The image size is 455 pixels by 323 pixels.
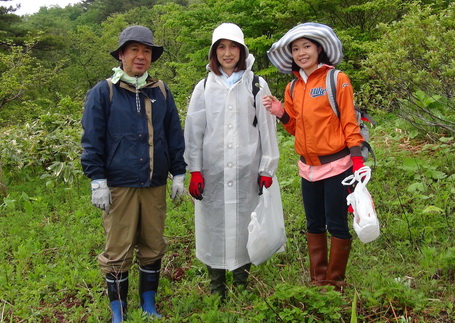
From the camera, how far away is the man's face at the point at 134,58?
107 inches

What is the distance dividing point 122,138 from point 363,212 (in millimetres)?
1499

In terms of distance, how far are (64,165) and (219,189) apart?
323 centimetres

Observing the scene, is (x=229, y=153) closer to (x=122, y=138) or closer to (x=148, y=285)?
(x=122, y=138)

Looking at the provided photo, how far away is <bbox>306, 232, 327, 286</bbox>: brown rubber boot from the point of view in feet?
9.57

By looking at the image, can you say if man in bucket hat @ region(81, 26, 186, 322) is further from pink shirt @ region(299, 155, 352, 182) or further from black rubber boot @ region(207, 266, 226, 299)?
pink shirt @ region(299, 155, 352, 182)

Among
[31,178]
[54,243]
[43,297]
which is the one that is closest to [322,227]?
[43,297]

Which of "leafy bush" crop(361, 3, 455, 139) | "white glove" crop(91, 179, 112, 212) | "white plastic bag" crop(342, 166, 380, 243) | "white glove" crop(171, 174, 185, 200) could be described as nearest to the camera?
"white plastic bag" crop(342, 166, 380, 243)

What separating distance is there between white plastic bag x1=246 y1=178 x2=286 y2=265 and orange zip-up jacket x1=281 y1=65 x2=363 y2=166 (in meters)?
0.39

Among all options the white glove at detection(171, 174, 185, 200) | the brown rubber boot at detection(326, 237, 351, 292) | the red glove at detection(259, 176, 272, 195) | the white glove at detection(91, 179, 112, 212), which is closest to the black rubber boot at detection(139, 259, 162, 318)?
the white glove at detection(171, 174, 185, 200)

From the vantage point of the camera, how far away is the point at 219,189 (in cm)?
288

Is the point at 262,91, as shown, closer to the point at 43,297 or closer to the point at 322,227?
the point at 322,227

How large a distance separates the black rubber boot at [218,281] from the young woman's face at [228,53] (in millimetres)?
1419

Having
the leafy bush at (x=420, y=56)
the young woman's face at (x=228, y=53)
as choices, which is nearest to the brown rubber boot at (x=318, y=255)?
the young woman's face at (x=228, y=53)

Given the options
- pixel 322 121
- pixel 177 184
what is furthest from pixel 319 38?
pixel 177 184
